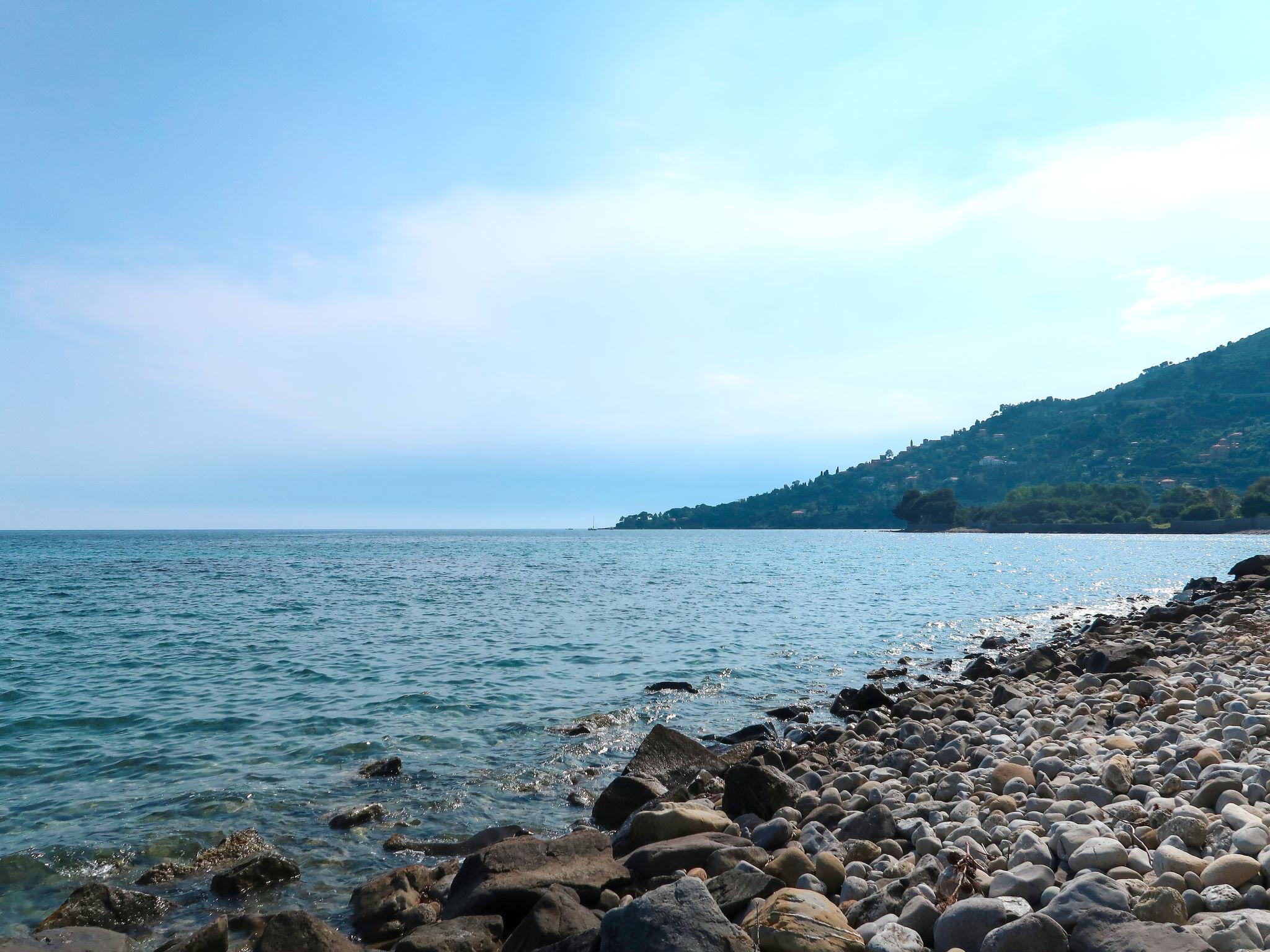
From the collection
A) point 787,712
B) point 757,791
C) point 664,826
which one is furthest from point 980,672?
point 664,826

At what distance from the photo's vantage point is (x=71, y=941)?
20.0 ft

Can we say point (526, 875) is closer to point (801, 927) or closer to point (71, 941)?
point (801, 927)

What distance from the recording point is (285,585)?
4519cm

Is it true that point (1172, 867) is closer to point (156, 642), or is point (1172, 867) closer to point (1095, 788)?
point (1095, 788)

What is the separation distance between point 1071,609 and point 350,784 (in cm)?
3109

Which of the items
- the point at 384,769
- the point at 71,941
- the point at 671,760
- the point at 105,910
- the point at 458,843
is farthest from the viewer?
the point at 384,769

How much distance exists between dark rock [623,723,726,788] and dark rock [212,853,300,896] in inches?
157

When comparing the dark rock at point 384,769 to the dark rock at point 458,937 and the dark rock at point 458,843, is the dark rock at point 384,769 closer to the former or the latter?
the dark rock at point 458,843

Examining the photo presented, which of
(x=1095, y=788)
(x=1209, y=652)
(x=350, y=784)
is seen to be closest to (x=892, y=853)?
(x=1095, y=788)

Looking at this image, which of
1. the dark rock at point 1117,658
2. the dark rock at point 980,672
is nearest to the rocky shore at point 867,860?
the dark rock at point 1117,658

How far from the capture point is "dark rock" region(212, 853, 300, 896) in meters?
7.46

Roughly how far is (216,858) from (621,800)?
4361 mm

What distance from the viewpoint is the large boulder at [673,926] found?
4.38 m

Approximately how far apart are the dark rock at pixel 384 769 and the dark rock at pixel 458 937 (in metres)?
5.51
